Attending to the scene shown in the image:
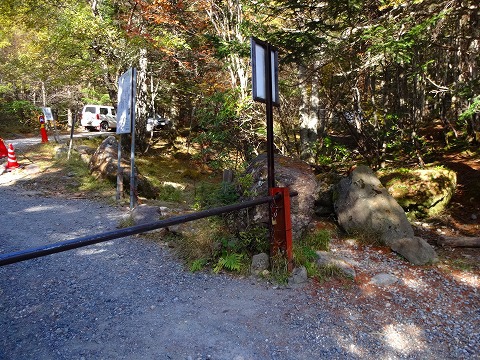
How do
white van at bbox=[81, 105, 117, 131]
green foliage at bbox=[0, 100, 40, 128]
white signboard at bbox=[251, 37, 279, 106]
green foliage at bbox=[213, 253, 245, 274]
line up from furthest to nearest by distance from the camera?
green foliage at bbox=[0, 100, 40, 128] → white van at bbox=[81, 105, 117, 131] → green foliage at bbox=[213, 253, 245, 274] → white signboard at bbox=[251, 37, 279, 106]

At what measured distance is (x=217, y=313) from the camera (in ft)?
10.8

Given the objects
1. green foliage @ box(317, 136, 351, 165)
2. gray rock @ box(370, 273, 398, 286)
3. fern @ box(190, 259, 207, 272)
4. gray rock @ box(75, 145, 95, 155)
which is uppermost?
gray rock @ box(75, 145, 95, 155)

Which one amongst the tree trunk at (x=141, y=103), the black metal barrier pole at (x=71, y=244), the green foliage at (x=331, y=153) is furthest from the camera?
the tree trunk at (x=141, y=103)

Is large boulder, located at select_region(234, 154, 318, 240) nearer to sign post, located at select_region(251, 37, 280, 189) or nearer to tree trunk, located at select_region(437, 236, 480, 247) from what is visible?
sign post, located at select_region(251, 37, 280, 189)

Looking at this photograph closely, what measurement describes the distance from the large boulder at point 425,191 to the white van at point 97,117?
20171 millimetres

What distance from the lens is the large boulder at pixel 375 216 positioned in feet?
15.5

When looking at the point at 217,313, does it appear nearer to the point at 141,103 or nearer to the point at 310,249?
the point at 310,249

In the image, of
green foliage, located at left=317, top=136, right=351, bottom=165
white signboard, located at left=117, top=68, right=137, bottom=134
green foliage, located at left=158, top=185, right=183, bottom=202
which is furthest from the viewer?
green foliage, located at left=158, top=185, right=183, bottom=202

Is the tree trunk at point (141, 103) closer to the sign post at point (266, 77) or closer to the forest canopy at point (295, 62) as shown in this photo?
the forest canopy at point (295, 62)

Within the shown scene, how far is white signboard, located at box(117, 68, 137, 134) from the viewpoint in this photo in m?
6.09

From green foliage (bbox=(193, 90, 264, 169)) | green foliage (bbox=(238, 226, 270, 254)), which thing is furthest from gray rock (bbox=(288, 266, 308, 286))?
green foliage (bbox=(193, 90, 264, 169))

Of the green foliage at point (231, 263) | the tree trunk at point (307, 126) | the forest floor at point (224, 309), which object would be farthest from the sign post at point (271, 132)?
the tree trunk at point (307, 126)

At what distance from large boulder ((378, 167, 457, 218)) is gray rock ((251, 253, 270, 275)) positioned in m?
4.36

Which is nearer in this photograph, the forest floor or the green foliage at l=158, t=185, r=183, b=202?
the forest floor
